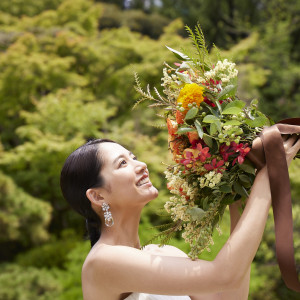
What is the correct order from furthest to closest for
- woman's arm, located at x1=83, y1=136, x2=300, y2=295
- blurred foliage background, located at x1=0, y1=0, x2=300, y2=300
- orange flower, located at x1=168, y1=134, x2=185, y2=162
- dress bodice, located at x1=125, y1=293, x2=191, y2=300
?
blurred foliage background, located at x1=0, y1=0, x2=300, y2=300 < dress bodice, located at x1=125, y1=293, x2=191, y2=300 < orange flower, located at x1=168, y1=134, x2=185, y2=162 < woman's arm, located at x1=83, y1=136, x2=300, y2=295

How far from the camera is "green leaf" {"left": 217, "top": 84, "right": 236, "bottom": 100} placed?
171 cm

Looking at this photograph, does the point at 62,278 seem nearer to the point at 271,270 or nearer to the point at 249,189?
the point at 271,270

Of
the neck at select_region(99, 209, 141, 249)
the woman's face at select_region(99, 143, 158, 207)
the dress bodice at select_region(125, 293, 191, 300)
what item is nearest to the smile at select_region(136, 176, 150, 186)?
the woman's face at select_region(99, 143, 158, 207)

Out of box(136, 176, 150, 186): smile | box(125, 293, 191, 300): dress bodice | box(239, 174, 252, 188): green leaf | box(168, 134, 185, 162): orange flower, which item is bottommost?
box(125, 293, 191, 300): dress bodice

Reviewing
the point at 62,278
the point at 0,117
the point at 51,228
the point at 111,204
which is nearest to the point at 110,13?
the point at 0,117

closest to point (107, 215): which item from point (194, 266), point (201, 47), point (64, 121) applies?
point (194, 266)

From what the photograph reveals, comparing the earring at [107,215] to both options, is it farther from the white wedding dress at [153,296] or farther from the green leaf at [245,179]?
the green leaf at [245,179]

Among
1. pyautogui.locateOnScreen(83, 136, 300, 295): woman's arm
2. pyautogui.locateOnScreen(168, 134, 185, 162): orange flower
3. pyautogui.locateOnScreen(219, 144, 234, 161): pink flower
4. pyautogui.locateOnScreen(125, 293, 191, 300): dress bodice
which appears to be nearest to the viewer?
pyautogui.locateOnScreen(83, 136, 300, 295): woman's arm

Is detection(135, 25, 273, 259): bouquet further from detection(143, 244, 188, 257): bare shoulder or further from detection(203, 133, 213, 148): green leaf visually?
detection(143, 244, 188, 257): bare shoulder

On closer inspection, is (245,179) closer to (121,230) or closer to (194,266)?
(194,266)

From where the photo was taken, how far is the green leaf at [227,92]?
5.62 feet

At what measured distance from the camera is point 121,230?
2012 millimetres

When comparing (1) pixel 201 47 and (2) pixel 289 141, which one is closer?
(2) pixel 289 141

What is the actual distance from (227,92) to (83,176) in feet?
2.45
